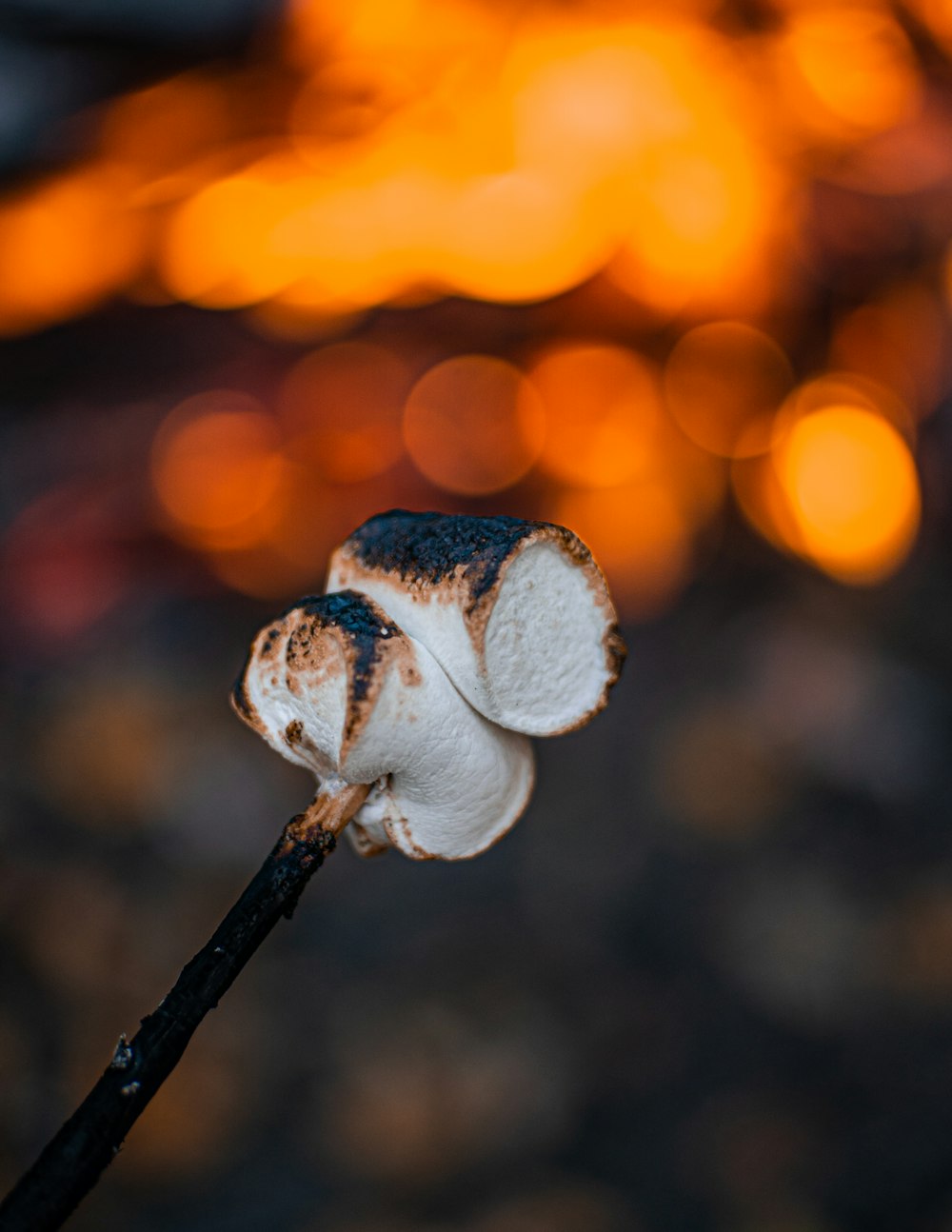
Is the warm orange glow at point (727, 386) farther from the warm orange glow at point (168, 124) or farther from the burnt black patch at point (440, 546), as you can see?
the burnt black patch at point (440, 546)

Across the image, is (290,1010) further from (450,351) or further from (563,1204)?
(450,351)

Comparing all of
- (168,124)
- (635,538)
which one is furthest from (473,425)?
(168,124)

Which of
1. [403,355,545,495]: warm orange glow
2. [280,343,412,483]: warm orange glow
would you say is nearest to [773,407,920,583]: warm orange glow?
[403,355,545,495]: warm orange glow

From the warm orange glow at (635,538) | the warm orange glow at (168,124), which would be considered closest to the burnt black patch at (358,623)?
the warm orange glow at (168,124)

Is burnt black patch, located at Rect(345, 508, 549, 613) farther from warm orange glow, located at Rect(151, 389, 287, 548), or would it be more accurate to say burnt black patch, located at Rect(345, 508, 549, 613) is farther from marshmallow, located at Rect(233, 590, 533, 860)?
warm orange glow, located at Rect(151, 389, 287, 548)

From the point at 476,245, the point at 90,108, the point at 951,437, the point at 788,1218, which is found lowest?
the point at 788,1218

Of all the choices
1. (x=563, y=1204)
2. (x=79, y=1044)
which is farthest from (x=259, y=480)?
(x=563, y=1204)
